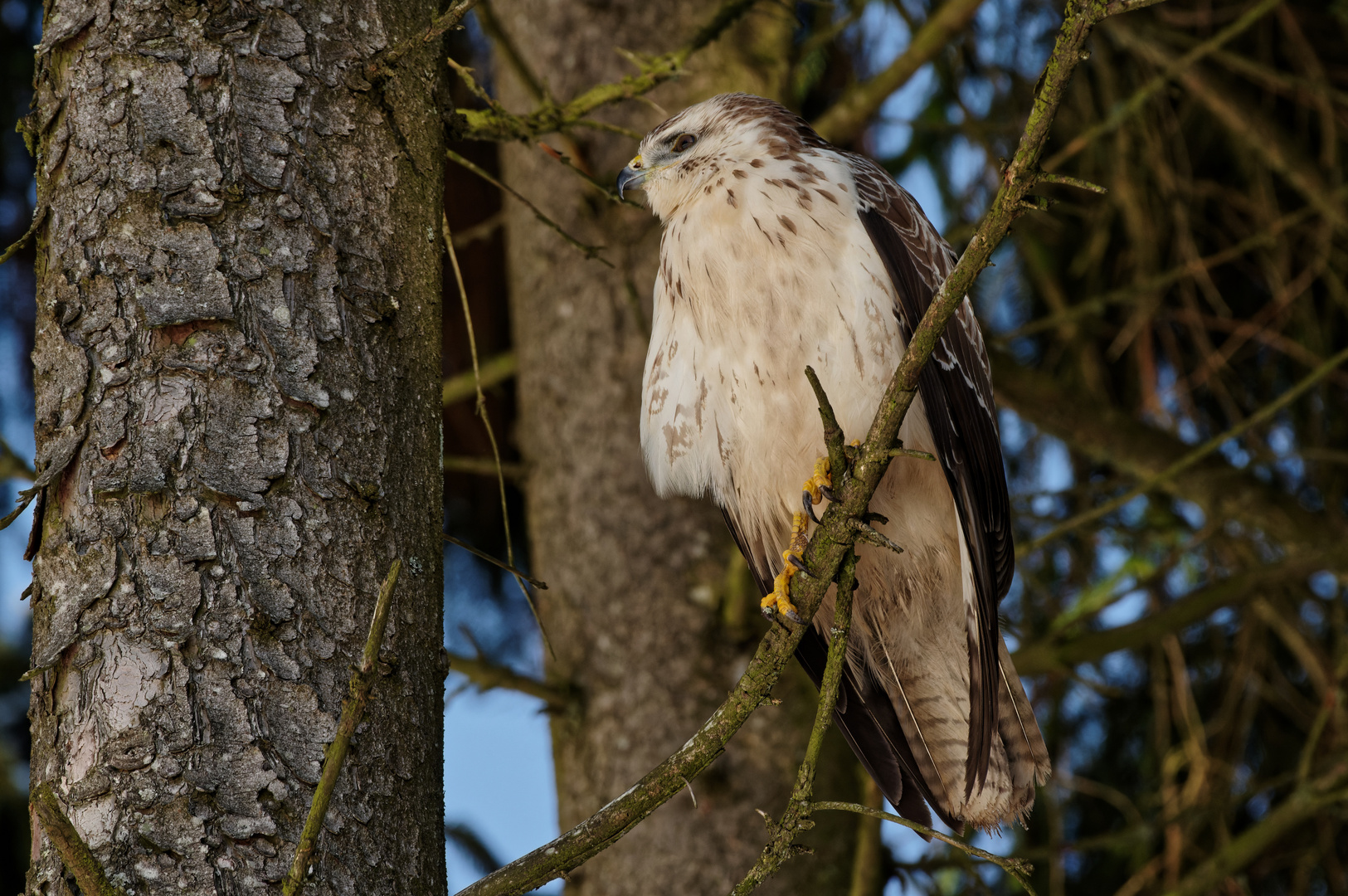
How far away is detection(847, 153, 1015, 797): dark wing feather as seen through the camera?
2.74 m

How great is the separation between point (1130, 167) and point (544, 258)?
7.80ft

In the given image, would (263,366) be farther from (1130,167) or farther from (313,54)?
(1130,167)

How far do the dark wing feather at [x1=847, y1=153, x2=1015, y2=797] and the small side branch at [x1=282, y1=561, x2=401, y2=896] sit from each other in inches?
67.7

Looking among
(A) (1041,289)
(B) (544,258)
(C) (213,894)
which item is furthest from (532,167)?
(C) (213,894)

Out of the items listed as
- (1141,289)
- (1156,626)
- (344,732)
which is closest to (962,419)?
(1156,626)

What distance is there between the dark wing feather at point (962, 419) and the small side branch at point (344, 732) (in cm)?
172

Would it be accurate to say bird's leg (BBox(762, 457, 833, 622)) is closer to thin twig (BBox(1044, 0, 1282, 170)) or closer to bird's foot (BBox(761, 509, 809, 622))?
bird's foot (BBox(761, 509, 809, 622))

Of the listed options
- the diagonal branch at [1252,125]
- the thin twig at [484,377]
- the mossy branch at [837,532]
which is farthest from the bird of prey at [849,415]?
the diagonal branch at [1252,125]

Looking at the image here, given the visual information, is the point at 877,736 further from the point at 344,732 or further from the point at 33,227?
the point at 33,227

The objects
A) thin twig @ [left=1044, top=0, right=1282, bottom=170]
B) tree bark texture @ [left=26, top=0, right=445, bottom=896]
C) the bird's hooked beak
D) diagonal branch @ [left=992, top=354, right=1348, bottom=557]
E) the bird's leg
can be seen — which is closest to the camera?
tree bark texture @ [left=26, top=0, right=445, bottom=896]

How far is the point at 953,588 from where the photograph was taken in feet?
10.5

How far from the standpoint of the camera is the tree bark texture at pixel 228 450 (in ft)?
5.00

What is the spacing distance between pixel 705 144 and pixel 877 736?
1.67 metres

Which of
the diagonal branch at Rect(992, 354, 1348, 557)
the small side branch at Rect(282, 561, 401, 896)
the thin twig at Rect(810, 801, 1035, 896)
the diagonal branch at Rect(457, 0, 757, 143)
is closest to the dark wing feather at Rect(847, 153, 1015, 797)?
the diagonal branch at Rect(457, 0, 757, 143)
